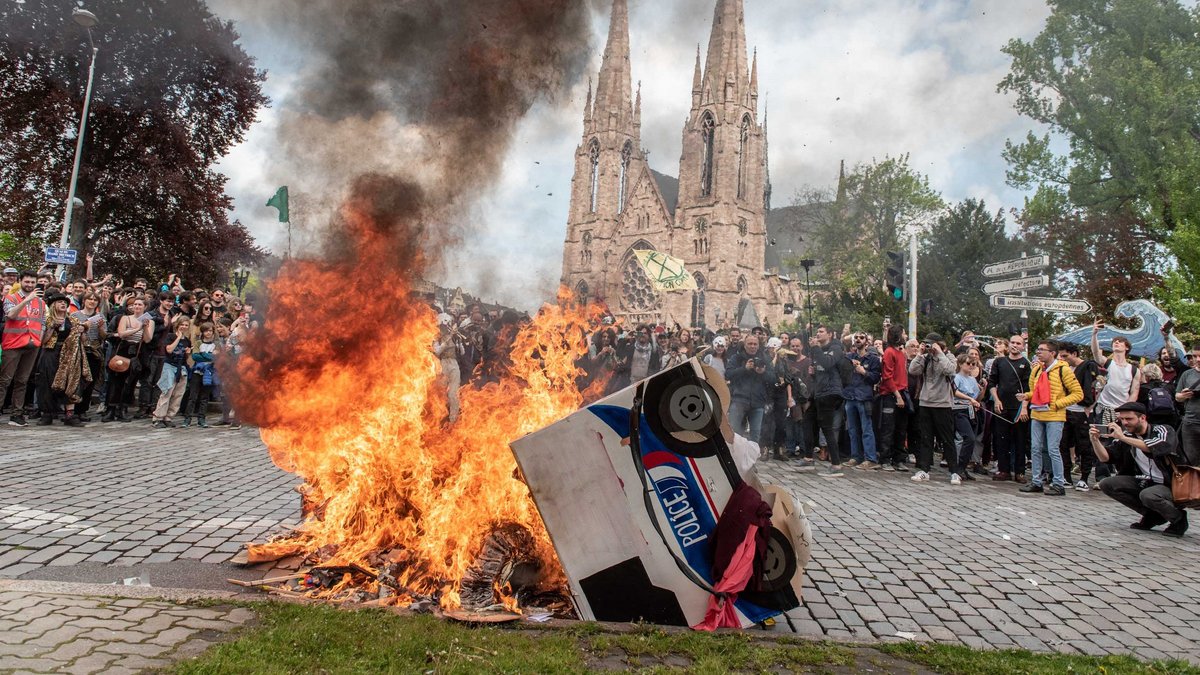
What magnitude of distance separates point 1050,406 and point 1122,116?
22813 millimetres

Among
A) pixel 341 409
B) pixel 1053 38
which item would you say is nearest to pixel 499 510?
pixel 341 409

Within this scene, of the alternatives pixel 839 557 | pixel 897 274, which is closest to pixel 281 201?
pixel 839 557

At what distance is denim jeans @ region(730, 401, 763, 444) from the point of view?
1103 centimetres

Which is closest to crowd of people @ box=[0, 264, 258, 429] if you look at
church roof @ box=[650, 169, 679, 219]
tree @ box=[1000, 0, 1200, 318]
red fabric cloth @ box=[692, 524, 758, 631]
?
red fabric cloth @ box=[692, 524, 758, 631]

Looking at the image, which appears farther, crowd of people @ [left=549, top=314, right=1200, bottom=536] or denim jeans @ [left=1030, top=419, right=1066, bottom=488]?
crowd of people @ [left=549, top=314, right=1200, bottom=536]

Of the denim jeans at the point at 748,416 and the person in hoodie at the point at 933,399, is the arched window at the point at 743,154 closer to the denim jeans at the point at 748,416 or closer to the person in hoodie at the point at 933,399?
the denim jeans at the point at 748,416

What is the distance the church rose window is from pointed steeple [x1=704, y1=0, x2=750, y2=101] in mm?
15569

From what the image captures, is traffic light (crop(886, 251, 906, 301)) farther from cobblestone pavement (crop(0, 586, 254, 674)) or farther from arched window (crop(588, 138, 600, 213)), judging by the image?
arched window (crop(588, 138, 600, 213))

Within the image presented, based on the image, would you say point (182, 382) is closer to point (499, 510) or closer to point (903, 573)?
point (499, 510)

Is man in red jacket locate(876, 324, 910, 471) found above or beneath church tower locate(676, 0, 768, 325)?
beneath

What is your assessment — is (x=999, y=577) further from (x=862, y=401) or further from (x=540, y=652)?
(x=862, y=401)

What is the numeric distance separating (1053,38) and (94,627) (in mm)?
35094

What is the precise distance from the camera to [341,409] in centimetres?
467

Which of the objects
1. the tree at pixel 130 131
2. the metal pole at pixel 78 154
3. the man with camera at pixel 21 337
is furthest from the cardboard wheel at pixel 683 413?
the metal pole at pixel 78 154
